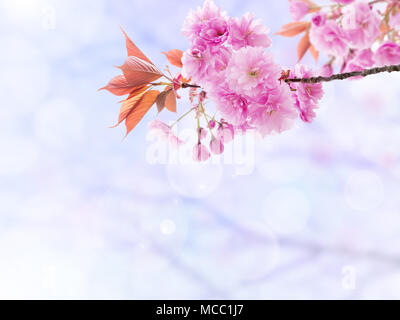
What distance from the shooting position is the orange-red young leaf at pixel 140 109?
1.57 feet

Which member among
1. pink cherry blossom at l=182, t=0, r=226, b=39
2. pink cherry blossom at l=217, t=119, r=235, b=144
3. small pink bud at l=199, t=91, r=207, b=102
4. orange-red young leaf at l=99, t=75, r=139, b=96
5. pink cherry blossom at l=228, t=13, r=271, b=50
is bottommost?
pink cherry blossom at l=217, t=119, r=235, b=144

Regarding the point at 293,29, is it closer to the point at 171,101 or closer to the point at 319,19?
the point at 319,19

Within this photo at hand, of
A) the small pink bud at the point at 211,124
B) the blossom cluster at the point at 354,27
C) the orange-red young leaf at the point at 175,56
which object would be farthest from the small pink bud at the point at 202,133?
the blossom cluster at the point at 354,27

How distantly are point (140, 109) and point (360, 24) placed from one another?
294 mm

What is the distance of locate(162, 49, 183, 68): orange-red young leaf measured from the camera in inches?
19.6

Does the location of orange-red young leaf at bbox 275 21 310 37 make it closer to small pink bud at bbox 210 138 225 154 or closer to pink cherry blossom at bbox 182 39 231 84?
pink cherry blossom at bbox 182 39 231 84

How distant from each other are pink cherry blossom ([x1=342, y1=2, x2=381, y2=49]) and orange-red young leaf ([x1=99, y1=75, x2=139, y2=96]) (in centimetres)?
28

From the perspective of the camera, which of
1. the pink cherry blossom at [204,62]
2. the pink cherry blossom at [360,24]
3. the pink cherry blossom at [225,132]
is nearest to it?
the pink cherry blossom at [360,24]

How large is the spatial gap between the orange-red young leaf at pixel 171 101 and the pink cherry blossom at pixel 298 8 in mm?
185

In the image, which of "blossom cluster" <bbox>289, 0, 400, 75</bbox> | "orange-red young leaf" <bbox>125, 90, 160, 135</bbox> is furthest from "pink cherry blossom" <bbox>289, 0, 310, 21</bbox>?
"orange-red young leaf" <bbox>125, 90, 160, 135</bbox>

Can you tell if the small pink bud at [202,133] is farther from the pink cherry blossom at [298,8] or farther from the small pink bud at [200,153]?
the pink cherry blossom at [298,8]

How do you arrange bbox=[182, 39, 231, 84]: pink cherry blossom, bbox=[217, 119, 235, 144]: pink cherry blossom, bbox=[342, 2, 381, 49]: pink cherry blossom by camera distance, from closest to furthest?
bbox=[342, 2, 381, 49]: pink cherry blossom < bbox=[182, 39, 231, 84]: pink cherry blossom < bbox=[217, 119, 235, 144]: pink cherry blossom

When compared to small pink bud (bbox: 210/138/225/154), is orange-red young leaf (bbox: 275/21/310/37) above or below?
above

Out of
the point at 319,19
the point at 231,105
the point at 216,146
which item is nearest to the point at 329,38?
the point at 319,19
